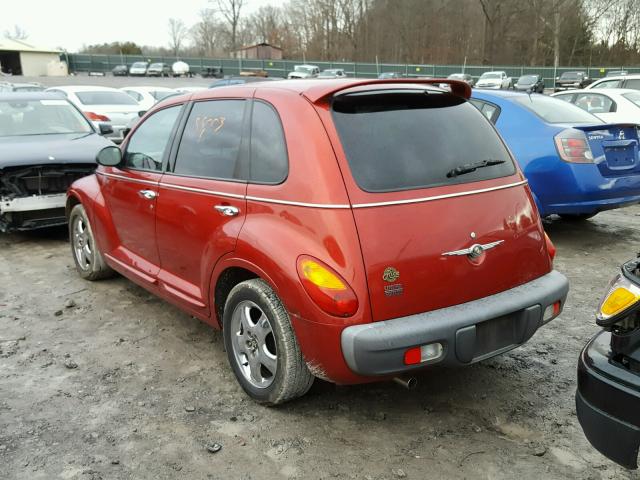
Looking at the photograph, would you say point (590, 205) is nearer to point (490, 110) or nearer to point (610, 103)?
point (490, 110)

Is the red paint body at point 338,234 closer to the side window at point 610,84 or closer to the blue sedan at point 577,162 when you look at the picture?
the blue sedan at point 577,162

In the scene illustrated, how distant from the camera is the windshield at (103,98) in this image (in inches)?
590

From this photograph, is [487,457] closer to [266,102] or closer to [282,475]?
[282,475]

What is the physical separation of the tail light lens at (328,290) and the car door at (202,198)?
2.02ft

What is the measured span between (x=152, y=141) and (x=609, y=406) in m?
3.41

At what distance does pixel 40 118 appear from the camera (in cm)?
787

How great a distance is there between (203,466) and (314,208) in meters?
1.34

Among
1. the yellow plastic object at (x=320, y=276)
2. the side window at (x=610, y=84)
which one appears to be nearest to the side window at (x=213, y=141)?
the yellow plastic object at (x=320, y=276)

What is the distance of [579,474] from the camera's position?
2676 mm

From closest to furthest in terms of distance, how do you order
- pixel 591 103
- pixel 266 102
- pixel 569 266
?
pixel 266 102, pixel 569 266, pixel 591 103

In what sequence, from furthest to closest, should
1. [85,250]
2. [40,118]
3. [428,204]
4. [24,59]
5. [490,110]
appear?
1. [24,59]
2. [40,118]
3. [490,110]
4. [85,250]
5. [428,204]

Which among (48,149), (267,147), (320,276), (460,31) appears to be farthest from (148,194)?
(460,31)

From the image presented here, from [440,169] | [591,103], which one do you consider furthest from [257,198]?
[591,103]

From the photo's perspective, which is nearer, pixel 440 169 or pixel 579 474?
pixel 579 474
